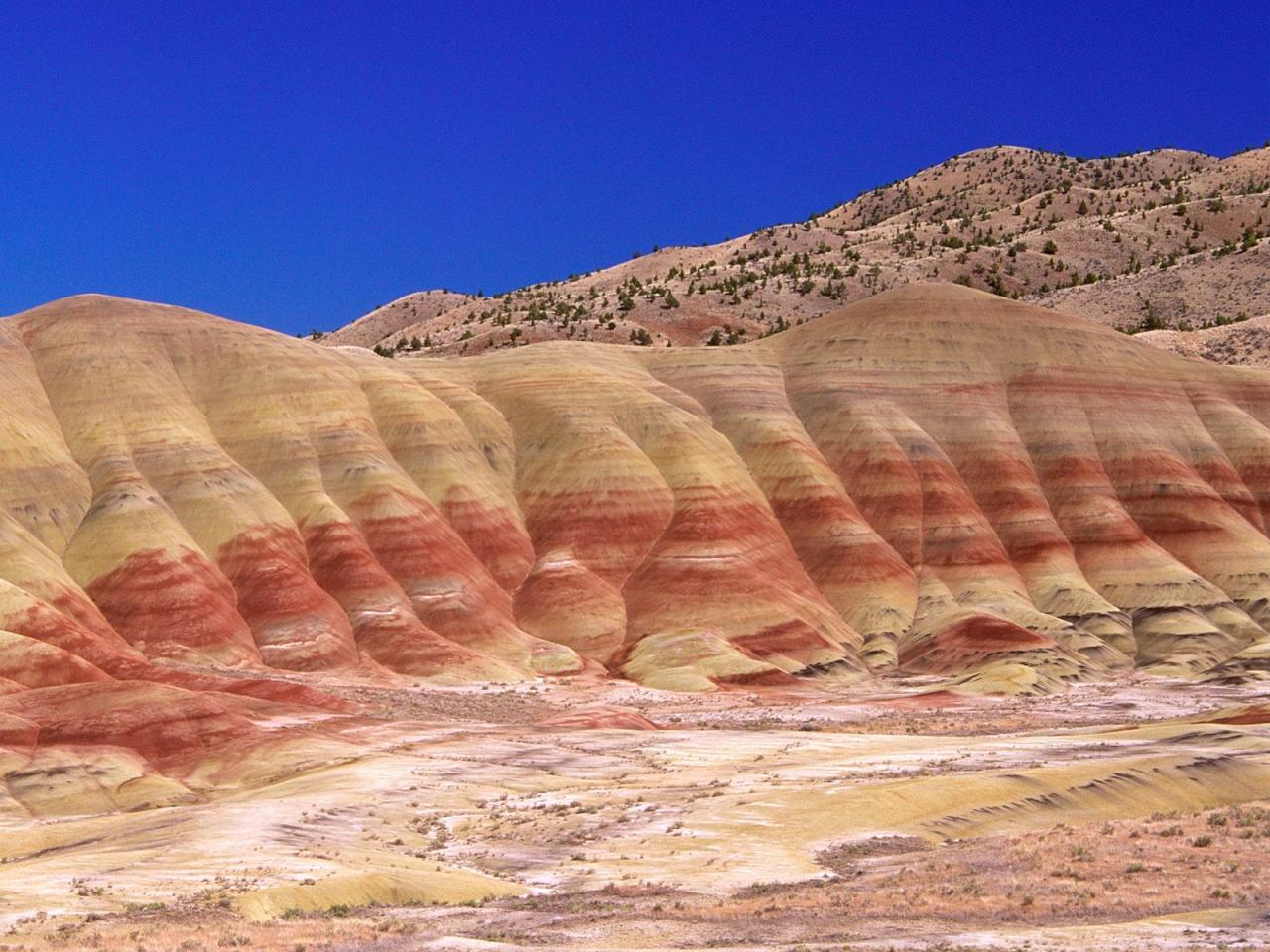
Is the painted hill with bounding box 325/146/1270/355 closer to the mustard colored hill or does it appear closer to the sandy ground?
the mustard colored hill

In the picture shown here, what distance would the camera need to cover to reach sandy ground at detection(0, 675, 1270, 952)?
2984cm

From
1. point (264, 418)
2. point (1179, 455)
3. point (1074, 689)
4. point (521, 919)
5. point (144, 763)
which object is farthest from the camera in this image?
point (1179, 455)

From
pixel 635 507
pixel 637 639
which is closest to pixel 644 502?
pixel 635 507

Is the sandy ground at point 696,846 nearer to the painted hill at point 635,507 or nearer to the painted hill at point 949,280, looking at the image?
the painted hill at point 635,507

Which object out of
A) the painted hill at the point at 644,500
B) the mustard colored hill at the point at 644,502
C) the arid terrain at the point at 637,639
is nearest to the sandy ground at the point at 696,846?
the arid terrain at the point at 637,639

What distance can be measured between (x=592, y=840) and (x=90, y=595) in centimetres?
4995

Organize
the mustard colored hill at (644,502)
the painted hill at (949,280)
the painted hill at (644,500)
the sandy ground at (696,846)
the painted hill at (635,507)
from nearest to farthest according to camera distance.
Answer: the sandy ground at (696,846), the painted hill at (635,507), the mustard colored hill at (644,502), the painted hill at (644,500), the painted hill at (949,280)

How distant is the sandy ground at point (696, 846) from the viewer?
97.9 feet

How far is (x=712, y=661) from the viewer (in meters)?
85.9

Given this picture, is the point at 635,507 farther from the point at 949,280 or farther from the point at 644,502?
the point at 949,280

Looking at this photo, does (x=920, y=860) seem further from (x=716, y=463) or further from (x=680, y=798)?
(x=716, y=463)

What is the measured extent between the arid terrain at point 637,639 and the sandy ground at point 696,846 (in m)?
0.22

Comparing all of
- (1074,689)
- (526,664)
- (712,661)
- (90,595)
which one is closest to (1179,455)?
(1074,689)

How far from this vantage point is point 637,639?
90.1m
